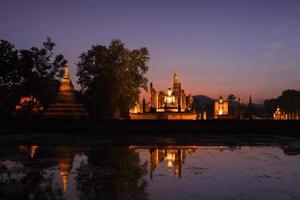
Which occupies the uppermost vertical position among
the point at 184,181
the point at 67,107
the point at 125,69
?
the point at 125,69

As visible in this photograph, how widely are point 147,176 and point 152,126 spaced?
29231 millimetres

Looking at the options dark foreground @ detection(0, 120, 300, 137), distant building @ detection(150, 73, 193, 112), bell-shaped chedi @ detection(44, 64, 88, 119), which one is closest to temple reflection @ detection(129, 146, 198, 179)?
dark foreground @ detection(0, 120, 300, 137)

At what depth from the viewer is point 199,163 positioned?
15.4 meters

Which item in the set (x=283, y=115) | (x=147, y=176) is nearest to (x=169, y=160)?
(x=147, y=176)

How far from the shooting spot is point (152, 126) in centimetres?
4141

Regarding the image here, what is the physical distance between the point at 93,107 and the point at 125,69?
8.88 m

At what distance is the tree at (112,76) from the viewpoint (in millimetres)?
58156

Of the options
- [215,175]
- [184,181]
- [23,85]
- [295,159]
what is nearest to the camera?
[184,181]

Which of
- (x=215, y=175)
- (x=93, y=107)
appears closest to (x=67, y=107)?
(x=93, y=107)

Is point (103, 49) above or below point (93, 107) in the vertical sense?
above

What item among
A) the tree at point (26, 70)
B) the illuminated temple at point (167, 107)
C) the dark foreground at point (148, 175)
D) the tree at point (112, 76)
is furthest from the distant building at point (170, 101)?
the dark foreground at point (148, 175)

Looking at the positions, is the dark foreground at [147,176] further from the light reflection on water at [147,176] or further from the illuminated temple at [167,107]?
the illuminated temple at [167,107]

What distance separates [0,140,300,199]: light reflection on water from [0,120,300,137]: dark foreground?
20.9 metres

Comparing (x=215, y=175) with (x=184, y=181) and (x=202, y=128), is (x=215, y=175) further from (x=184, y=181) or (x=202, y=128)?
(x=202, y=128)
